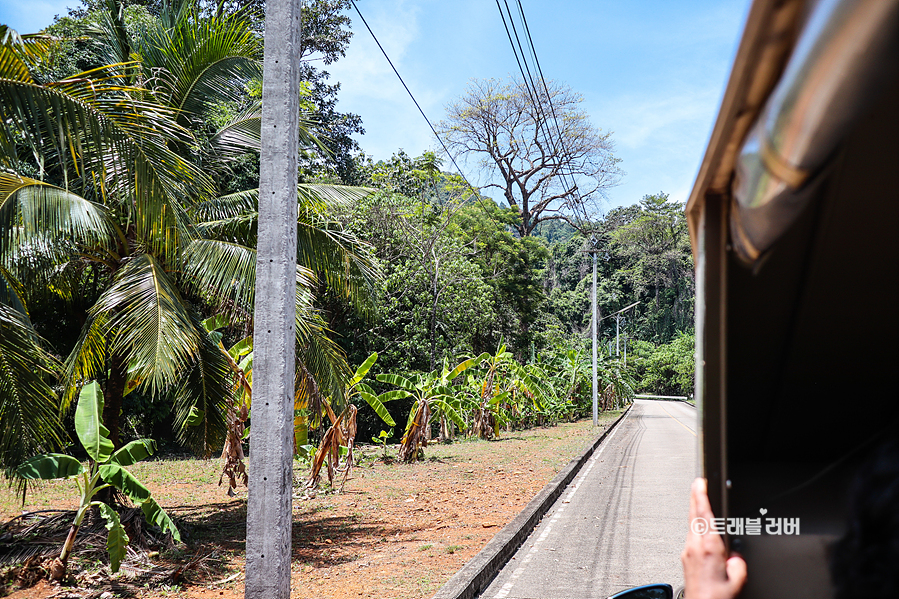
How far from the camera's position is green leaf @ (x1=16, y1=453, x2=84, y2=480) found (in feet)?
18.4

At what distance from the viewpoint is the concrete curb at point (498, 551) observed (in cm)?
593

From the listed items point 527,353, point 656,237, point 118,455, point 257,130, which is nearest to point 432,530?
point 118,455

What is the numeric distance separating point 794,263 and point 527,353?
32.2 meters

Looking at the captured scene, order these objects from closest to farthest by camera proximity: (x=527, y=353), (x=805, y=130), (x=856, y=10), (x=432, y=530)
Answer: (x=856, y=10) → (x=805, y=130) → (x=432, y=530) → (x=527, y=353)

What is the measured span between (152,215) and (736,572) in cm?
597

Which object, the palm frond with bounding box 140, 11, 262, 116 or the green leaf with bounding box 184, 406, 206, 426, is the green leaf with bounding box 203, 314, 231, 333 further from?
the palm frond with bounding box 140, 11, 262, 116

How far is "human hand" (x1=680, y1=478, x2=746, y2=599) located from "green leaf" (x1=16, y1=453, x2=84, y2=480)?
579 centimetres

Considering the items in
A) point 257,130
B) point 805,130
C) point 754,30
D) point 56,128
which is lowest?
point 805,130

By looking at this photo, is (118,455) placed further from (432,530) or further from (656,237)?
(656,237)

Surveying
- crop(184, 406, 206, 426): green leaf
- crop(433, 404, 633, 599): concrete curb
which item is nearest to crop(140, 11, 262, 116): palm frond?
crop(184, 406, 206, 426): green leaf

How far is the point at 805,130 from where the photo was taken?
91 cm

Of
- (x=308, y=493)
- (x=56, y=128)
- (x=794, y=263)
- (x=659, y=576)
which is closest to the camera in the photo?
(x=794, y=263)

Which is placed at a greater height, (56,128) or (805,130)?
(56,128)

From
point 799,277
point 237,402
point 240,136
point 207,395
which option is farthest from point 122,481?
point 799,277
